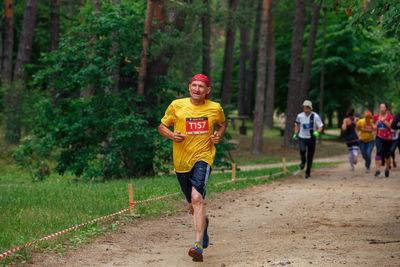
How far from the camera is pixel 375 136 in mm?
16469

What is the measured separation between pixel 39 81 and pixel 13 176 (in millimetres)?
5984

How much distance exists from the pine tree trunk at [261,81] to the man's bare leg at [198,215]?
2037 centimetres

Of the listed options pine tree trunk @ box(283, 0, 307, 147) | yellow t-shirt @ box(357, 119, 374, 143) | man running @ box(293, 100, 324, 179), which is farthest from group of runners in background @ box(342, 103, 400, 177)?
pine tree trunk @ box(283, 0, 307, 147)

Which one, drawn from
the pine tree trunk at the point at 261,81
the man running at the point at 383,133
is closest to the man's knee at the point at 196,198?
the man running at the point at 383,133

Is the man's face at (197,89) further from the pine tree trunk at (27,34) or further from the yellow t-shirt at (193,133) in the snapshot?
the pine tree trunk at (27,34)

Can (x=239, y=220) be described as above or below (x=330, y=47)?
below

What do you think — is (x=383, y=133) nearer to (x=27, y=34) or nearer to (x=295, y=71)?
(x=295, y=71)

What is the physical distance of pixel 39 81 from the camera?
15.5 m

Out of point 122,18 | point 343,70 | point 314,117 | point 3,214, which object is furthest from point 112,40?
point 343,70

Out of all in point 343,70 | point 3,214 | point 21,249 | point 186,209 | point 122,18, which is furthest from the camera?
point 343,70

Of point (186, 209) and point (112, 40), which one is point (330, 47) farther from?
point (186, 209)

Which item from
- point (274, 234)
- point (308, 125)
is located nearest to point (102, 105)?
Result: point (308, 125)

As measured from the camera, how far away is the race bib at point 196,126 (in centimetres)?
661

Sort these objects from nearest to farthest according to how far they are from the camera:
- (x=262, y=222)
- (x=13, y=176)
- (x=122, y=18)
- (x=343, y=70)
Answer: (x=262, y=222), (x=122, y=18), (x=13, y=176), (x=343, y=70)
